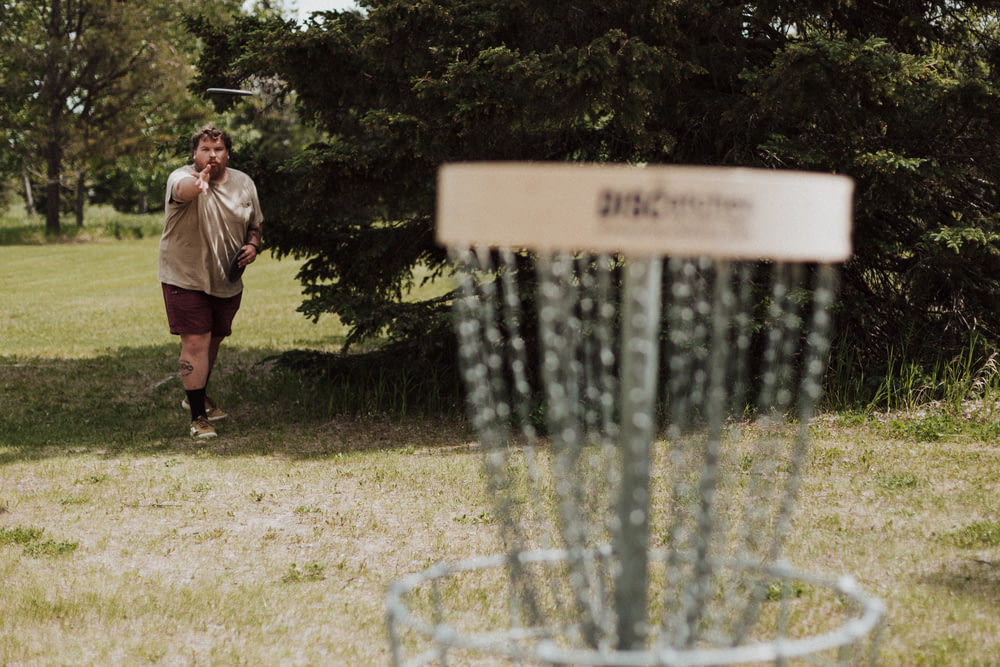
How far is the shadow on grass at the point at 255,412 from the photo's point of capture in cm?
601

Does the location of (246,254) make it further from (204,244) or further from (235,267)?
(204,244)

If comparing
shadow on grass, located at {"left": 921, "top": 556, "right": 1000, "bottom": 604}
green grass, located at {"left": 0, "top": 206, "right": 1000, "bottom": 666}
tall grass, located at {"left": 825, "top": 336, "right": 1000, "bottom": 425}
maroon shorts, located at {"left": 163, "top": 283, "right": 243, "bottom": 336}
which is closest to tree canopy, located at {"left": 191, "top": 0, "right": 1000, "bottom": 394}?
tall grass, located at {"left": 825, "top": 336, "right": 1000, "bottom": 425}

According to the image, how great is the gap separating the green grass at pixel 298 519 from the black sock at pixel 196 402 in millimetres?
204

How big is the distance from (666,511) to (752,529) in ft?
1.36

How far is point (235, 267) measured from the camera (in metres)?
6.10

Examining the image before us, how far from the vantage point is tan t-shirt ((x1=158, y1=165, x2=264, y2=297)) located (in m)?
5.96

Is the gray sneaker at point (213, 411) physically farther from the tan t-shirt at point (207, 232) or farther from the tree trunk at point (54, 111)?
the tree trunk at point (54, 111)

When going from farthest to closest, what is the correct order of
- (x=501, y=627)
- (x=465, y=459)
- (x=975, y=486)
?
1. (x=465, y=459)
2. (x=975, y=486)
3. (x=501, y=627)

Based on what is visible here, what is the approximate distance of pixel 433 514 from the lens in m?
4.50

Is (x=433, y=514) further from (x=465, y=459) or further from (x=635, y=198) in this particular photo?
(x=635, y=198)

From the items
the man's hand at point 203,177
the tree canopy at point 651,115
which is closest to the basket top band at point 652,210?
the tree canopy at point 651,115

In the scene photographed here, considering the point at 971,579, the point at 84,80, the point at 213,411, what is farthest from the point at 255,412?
the point at 84,80

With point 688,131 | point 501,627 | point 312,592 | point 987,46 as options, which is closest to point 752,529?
point 501,627

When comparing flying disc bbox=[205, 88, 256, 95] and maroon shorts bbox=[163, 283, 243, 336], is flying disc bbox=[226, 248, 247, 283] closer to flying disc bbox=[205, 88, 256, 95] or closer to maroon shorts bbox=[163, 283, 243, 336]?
maroon shorts bbox=[163, 283, 243, 336]
